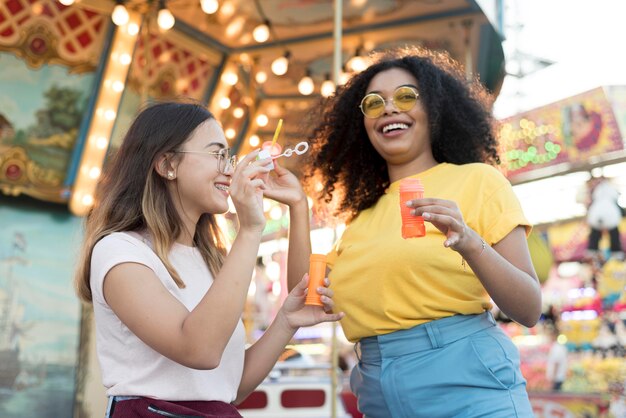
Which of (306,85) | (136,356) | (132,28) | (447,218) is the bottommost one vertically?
(136,356)

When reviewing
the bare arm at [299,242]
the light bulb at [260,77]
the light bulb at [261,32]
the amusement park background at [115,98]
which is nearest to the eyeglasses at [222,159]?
the bare arm at [299,242]

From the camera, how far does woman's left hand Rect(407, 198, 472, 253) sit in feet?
5.61

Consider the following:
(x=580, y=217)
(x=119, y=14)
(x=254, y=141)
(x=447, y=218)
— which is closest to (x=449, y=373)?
(x=447, y=218)

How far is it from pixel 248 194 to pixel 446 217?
0.48m

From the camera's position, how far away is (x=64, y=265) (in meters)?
6.68

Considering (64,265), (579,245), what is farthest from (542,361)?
(64,265)

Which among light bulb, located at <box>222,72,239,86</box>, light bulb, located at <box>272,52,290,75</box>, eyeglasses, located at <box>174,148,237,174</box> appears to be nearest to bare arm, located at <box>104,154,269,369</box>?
eyeglasses, located at <box>174,148,237,174</box>

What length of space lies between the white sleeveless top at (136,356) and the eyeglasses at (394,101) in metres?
0.81

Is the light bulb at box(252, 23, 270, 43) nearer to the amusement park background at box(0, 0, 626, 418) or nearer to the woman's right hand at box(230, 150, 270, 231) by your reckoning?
the amusement park background at box(0, 0, 626, 418)

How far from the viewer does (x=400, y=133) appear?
223 cm

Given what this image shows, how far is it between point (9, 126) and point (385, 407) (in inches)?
193

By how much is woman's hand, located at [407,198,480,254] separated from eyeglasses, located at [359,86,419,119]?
22.5 inches

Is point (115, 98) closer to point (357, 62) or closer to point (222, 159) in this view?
point (357, 62)

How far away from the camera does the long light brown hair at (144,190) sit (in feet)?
6.39
